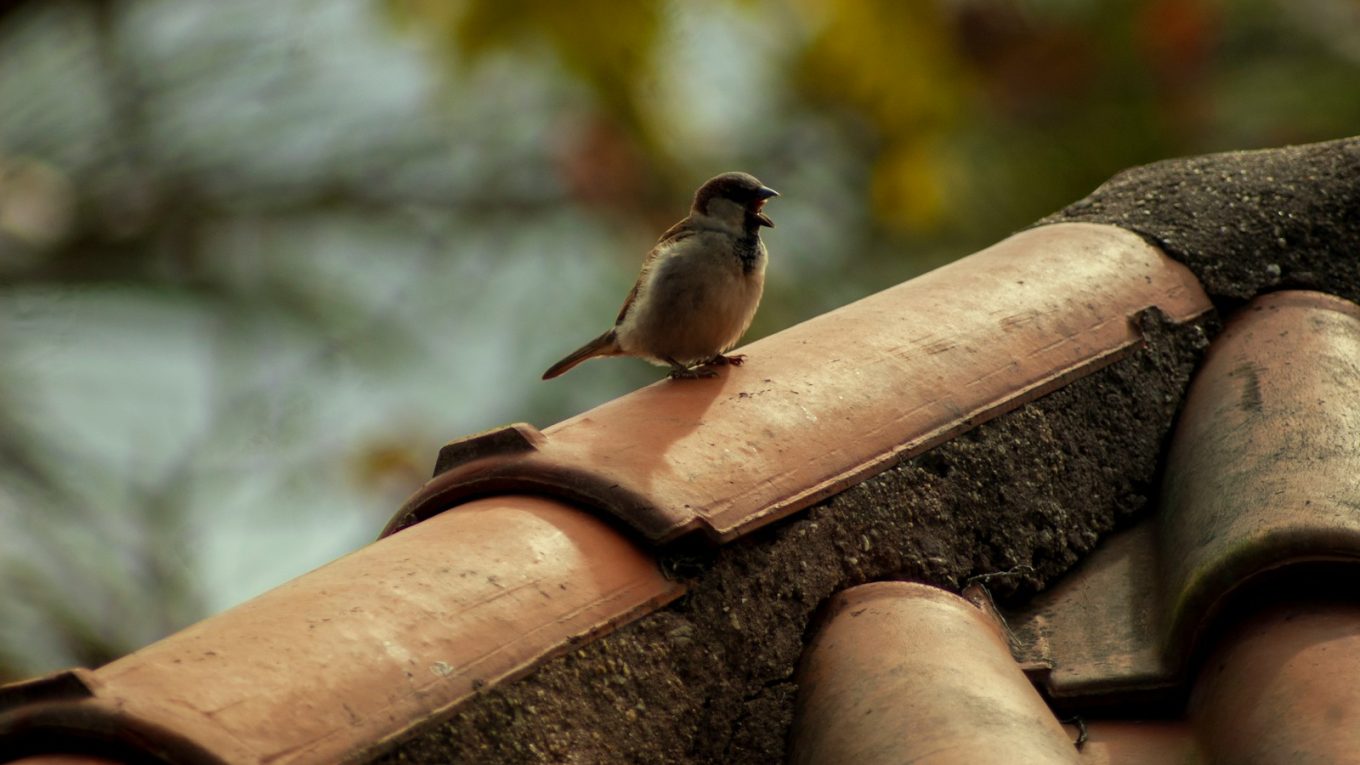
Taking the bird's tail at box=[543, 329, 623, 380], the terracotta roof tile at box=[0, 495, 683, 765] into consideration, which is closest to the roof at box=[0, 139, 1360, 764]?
the terracotta roof tile at box=[0, 495, 683, 765]

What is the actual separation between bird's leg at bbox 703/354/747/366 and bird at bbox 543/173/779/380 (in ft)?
1.13

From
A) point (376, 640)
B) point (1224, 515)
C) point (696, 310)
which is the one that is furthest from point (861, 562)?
point (696, 310)

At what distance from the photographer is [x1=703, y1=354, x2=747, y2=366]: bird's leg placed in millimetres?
2547

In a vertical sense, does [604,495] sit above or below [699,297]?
below

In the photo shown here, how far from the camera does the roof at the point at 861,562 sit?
159 cm

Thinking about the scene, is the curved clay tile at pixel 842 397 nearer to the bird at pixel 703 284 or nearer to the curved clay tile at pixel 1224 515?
the curved clay tile at pixel 1224 515

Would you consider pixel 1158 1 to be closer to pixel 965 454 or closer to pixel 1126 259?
pixel 1126 259

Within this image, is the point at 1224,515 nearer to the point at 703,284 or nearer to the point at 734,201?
the point at 703,284

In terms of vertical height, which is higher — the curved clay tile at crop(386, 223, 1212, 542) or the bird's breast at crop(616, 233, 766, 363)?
the bird's breast at crop(616, 233, 766, 363)

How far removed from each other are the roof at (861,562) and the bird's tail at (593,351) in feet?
2.92

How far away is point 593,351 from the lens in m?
3.62

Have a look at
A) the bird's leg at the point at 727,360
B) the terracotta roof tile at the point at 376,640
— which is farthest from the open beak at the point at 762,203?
the terracotta roof tile at the point at 376,640

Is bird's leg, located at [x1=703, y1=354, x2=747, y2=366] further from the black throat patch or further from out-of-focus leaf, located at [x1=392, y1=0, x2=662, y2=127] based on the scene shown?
out-of-focus leaf, located at [x1=392, y1=0, x2=662, y2=127]

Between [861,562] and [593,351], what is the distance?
1.59m
